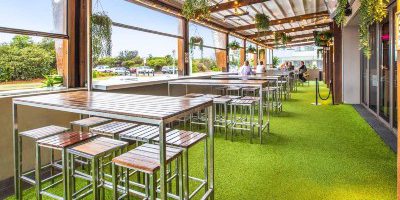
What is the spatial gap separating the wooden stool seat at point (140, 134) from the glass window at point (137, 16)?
6.54 ft

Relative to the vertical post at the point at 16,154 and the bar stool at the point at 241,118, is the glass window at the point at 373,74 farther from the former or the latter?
the vertical post at the point at 16,154

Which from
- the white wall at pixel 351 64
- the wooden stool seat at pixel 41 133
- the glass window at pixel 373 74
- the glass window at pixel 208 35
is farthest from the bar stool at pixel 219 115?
the white wall at pixel 351 64

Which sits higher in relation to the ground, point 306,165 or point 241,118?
point 241,118

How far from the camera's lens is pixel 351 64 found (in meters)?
7.79

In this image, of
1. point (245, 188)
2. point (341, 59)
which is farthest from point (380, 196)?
point (341, 59)

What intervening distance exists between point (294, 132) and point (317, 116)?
1.76m

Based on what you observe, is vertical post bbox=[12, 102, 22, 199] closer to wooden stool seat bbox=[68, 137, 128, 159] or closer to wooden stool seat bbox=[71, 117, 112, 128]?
wooden stool seat bbox=[71, 117, 112, 128]

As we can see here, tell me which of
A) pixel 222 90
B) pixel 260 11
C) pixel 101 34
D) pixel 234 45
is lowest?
pixel 222 90

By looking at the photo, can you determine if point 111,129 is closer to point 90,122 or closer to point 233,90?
point 90,122

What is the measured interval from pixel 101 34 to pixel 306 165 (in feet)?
10.2

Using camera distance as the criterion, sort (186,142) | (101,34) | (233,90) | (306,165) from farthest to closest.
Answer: (233,90) < (101,34) < (306,165) < (186,142)

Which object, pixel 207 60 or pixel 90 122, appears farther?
pixel 207 60

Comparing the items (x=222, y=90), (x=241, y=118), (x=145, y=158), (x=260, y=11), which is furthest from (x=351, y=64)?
(x=145, y=158)

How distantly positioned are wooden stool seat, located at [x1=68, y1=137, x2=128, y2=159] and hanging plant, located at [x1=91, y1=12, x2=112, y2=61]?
179 centimetres
